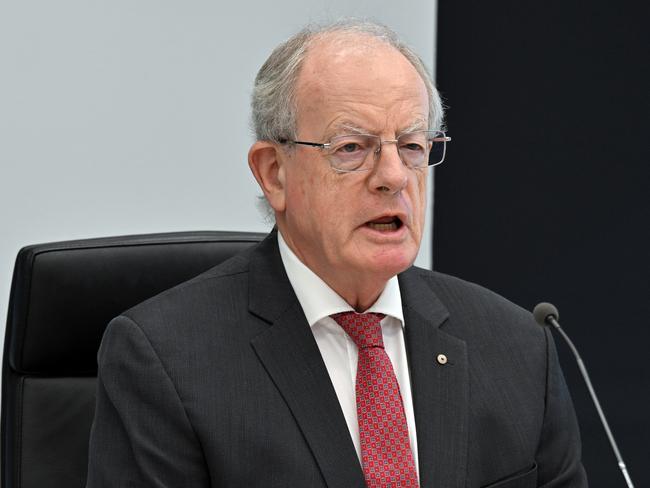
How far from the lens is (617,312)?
3.05 meters

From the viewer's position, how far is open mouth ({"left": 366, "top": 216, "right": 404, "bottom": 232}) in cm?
162

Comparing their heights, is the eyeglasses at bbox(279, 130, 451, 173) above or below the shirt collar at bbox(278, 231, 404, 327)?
above

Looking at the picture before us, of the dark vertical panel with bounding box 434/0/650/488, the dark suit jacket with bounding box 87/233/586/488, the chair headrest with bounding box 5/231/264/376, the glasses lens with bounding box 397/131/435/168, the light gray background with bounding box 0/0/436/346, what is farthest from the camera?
the dark vertical panel with bounding box 434/0/650/488

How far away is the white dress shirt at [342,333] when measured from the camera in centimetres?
165

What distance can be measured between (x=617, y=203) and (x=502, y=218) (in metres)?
0.42

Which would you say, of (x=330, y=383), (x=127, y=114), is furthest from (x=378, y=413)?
(x=127, y=114)

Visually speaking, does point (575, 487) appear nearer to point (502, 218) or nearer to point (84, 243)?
point (84, 243)

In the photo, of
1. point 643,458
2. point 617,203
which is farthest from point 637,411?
point 617,203

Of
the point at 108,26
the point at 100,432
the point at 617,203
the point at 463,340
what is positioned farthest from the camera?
the point at 617,203

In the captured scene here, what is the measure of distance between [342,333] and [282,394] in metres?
0.15

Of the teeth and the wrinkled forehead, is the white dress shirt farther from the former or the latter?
the wrinkled forehead

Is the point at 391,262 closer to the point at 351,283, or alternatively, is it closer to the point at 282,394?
the point at 351,283

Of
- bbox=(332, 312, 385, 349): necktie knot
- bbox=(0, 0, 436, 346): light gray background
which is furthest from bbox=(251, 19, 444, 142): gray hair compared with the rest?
bbox=(0, 0, 436, 346): light gray background

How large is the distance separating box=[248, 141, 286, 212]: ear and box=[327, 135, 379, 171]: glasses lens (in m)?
0.11
